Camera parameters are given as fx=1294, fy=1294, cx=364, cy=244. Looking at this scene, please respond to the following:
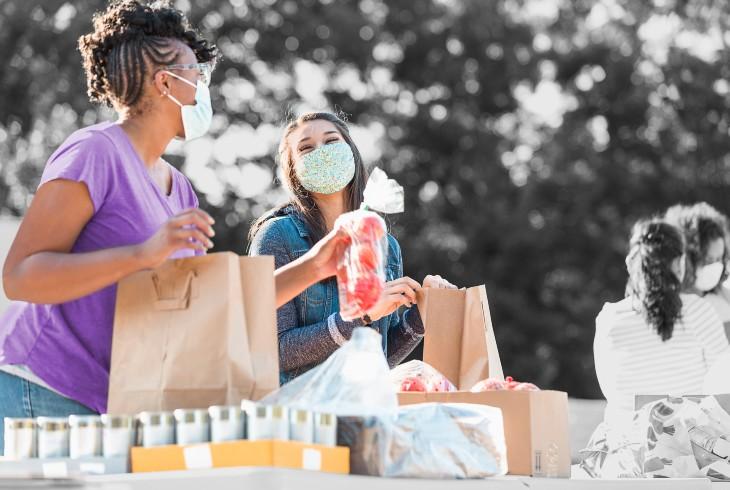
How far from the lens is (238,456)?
2.39 m

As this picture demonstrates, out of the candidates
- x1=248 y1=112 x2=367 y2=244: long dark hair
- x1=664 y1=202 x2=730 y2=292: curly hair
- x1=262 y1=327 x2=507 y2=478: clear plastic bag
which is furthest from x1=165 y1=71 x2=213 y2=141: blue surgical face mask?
x1=664 y1=202 x2=730 y2=292: curly hair

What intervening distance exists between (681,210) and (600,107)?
13.3 metres

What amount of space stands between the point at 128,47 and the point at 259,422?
1004 mm

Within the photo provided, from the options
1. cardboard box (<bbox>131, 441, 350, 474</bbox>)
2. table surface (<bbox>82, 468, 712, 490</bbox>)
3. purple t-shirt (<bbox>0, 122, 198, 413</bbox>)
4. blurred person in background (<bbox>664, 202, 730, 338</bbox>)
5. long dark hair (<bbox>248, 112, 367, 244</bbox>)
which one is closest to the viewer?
table surface (<bbox>82, 468, 712, 490</bbox>)

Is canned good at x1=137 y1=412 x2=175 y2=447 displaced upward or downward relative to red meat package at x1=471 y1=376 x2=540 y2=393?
downward

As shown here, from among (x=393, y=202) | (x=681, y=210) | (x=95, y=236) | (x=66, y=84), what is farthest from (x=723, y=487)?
(x=66, y=84)

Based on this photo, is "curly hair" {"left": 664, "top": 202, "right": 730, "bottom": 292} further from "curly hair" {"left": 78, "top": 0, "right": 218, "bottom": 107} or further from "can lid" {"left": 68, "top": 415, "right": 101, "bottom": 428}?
"can lid" {"left": 68, "top": 415, "right": 101, "bottom": 428}

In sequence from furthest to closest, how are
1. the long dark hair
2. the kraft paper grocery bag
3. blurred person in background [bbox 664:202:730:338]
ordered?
1. blurred person in background [bbox 664:202:730:338]
2. the long dark hair
3. the kraft paper grocery bag

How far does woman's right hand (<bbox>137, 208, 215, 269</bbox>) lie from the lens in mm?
2523

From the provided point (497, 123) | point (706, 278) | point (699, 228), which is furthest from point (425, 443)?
point (497, 123)

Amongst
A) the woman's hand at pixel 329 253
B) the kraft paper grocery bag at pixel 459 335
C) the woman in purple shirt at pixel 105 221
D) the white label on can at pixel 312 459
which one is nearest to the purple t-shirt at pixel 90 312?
the woman in purple shirt at pixel 105 221

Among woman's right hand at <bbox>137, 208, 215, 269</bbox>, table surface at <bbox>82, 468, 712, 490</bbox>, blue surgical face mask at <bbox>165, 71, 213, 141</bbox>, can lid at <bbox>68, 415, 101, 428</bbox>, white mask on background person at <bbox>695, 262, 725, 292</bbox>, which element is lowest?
table surface at <bbox>82, 468, 712, 490</bbox>

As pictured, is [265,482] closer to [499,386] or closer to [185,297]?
[185,297]

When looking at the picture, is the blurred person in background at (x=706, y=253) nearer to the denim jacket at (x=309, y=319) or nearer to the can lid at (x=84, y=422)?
the denim jacket at (x=309, y=319)
